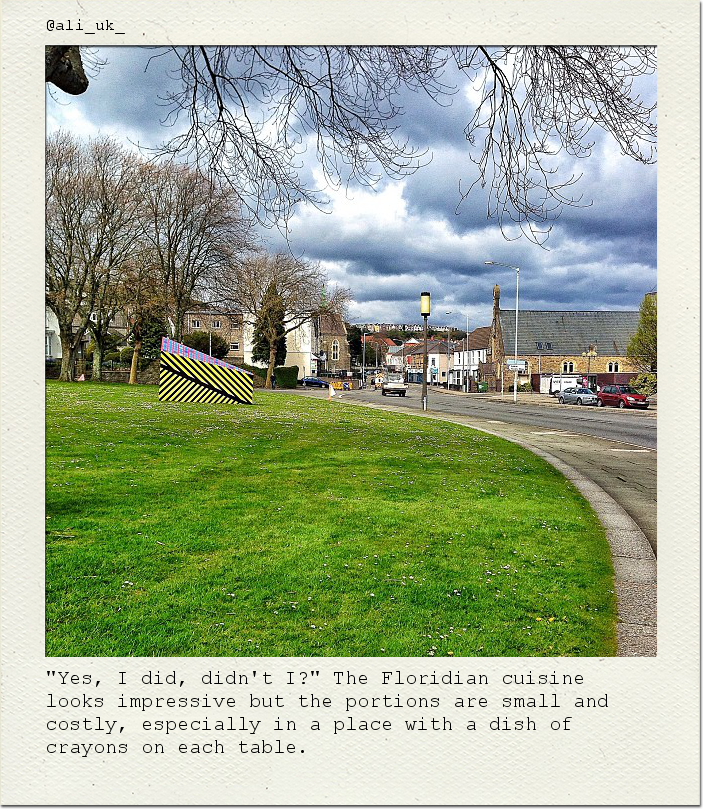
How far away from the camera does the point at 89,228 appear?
1092cm

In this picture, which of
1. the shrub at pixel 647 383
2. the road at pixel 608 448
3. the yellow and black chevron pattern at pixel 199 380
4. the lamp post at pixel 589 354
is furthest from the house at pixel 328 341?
the lamp post at pixel 589 354

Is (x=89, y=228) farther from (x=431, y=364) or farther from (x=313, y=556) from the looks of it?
(x=431, y=364)

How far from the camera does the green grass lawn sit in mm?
2320

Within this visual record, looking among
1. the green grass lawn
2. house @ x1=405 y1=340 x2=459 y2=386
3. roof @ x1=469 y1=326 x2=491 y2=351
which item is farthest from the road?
house @ x1=405 y1=340 x2=459 y2=386

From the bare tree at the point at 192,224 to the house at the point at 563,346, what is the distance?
309 inches

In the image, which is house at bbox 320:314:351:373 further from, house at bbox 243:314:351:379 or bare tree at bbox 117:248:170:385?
bare tree at bbox 117:248:170:385

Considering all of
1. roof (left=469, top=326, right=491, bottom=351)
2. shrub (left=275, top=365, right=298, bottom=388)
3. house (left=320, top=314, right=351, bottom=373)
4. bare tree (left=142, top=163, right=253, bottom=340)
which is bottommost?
shrub (left=275, top=365, right=298, bottom=388)

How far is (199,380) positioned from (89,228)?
927cm

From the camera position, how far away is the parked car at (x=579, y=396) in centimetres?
2481

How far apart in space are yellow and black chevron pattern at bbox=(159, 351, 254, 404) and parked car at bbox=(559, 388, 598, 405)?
24106 millimetres

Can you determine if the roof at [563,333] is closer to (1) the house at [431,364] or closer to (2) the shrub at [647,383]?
(2) the shrub at [647,383]

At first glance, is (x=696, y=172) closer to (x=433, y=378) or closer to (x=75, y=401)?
(x=75, y=401)

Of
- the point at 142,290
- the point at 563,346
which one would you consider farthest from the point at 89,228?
the point at 563,346

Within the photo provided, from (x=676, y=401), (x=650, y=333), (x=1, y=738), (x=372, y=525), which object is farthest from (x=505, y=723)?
(x=650, y=333)
